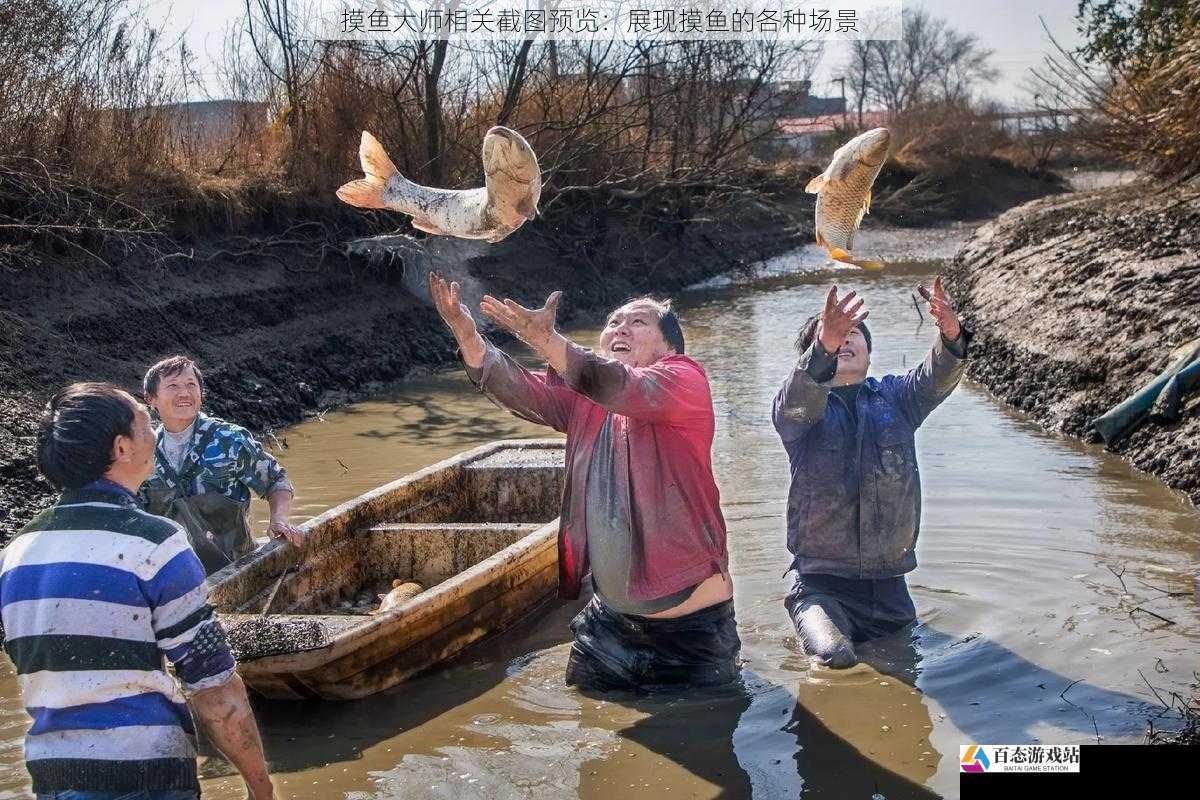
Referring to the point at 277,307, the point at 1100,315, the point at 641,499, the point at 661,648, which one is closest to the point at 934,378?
the point at 641,499

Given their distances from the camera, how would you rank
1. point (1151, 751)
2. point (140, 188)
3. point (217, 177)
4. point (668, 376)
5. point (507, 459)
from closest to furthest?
point (1151, 751), point (668, 376), point (507, 459), point (140, 188), point (217, 177)

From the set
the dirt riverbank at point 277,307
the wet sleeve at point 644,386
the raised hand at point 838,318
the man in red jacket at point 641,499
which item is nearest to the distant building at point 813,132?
the dirt riverbank at point 277,307

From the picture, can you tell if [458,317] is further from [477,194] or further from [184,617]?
[184,617]

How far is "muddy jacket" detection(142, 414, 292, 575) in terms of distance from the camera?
613cm

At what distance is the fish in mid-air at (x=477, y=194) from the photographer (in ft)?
13.9

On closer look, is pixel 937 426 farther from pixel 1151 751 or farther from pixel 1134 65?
pixel 1151 751

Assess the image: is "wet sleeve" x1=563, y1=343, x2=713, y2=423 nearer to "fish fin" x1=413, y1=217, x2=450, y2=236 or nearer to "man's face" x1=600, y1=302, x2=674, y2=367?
"man's face" x1=600, y1=302, x2=674, y2=367

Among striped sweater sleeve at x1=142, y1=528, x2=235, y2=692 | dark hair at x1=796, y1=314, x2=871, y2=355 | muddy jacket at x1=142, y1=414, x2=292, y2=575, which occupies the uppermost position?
dark hair at x1=796, y1=314, x2=871, y2=355

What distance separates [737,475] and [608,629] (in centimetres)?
540

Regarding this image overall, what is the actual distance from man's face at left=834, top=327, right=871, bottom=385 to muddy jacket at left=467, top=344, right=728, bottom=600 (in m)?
0.93

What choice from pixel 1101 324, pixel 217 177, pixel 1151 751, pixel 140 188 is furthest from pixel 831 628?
pixel 217 177

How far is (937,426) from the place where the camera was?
12.2 metres

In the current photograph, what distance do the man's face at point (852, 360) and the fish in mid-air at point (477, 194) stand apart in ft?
5.88

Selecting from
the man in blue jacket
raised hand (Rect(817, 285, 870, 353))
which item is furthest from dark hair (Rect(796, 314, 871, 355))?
raised hand (Rect(817, 285, 870, 353))
